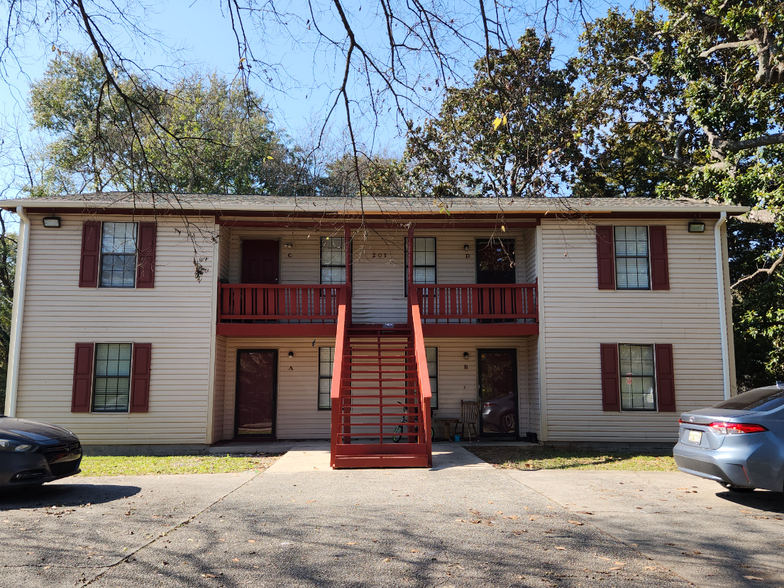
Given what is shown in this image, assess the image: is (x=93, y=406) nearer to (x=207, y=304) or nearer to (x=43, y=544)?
(x=207, y=304)

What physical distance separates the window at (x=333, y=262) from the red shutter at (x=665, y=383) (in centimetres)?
751

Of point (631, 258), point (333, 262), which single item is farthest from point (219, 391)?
point (631, 258)

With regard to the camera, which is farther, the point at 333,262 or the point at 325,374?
the point at 333,262

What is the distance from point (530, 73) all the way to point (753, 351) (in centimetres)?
1539

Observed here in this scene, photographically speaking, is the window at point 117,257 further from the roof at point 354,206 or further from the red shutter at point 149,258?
the roof at point 354,206

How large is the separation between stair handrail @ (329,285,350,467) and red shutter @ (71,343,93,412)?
210 inches

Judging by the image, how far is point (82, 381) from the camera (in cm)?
1296

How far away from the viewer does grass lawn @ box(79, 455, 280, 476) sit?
33.8 ft

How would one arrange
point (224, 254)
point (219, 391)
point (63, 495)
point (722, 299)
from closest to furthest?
point (63, 495)
point (722, 299)
point (219, 391)
point (224, 254)

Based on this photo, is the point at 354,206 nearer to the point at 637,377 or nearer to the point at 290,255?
the point at 290,255

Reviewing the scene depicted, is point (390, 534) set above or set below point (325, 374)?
below

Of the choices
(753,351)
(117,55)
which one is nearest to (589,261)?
(753,351)

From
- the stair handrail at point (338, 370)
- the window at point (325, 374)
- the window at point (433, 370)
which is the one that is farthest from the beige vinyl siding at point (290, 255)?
the window at point (433, 370)

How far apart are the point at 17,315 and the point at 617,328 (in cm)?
1302
